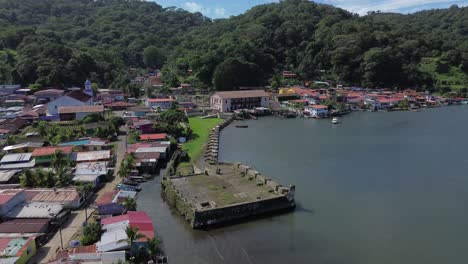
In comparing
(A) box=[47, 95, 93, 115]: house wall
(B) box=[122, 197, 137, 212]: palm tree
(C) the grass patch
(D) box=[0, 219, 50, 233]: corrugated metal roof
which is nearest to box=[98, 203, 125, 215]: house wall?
(B) box=[122, 197, 137, 212]: palm tree

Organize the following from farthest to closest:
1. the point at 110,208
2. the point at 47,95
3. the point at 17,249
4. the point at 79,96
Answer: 1. the point at 47,95
2. the point at 79,96
3. the point at 110,208
4. the point at 17,249

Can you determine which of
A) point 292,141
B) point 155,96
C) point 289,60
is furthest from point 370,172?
point 289,60

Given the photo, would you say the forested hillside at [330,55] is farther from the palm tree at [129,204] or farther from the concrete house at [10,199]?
the concrete house at [10,199]

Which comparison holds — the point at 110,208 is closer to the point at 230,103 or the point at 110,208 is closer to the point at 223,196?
the point at 223,196

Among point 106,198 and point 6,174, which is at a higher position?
point 6,174

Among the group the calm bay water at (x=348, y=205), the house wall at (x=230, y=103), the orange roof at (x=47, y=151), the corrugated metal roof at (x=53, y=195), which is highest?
the house wall at (x=230, y=103)

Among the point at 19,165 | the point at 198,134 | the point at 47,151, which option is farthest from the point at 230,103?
the point at 19,165

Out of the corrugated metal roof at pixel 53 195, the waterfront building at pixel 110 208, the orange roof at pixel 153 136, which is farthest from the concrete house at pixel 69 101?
the waterfront building at pixel 110 208

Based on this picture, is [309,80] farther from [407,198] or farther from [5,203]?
[5,203]
